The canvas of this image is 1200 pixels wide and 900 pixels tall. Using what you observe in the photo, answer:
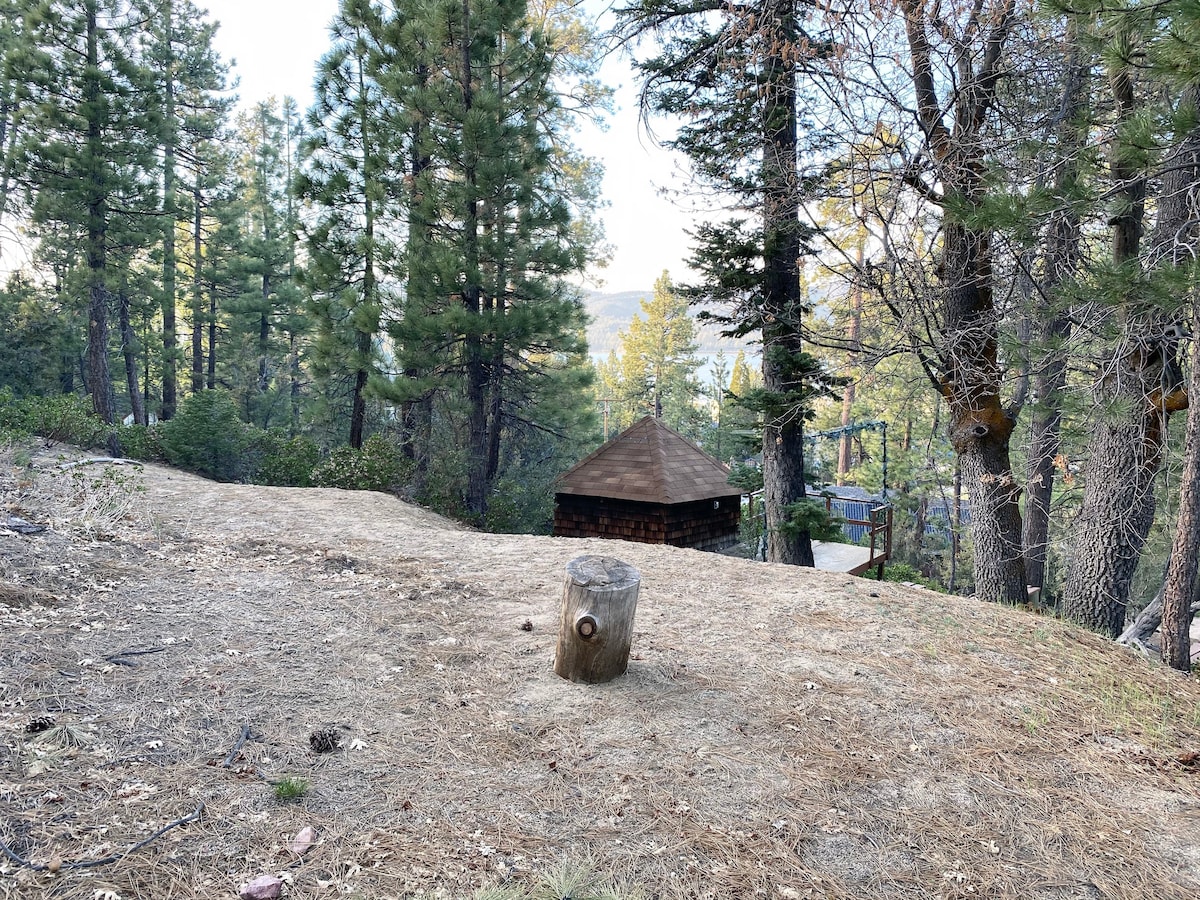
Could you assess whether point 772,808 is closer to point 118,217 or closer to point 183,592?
point 183,592

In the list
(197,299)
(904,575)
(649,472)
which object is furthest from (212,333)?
(904,575)

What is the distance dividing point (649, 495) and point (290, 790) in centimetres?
1209

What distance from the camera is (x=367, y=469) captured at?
13.5 meters

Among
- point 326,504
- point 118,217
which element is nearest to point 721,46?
point 326,504

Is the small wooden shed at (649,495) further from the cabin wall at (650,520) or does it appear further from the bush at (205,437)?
the bush at (205,437)

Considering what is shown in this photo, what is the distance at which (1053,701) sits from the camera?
4027 millimetres

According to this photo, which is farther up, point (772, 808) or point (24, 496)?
point (24, 496)

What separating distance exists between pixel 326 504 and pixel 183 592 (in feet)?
15.5

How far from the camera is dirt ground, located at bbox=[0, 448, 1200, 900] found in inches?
97.4

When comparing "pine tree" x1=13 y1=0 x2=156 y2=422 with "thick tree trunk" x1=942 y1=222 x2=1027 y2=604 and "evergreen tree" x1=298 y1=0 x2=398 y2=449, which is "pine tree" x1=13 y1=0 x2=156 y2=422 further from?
"thick tree trunk" x1=942 y1=222 x2=1027 y2=604

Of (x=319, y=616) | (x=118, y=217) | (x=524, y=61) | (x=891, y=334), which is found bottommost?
(x=319, y=616)

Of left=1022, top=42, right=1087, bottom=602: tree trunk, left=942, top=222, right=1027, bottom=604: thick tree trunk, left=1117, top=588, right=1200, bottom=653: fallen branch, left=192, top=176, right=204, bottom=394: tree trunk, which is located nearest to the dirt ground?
left=1117, top=588, right=1200, bottom=653: fallen branch

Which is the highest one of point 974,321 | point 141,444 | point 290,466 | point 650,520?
point 974,321

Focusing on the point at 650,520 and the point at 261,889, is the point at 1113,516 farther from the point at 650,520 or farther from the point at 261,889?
the point at 650,520
